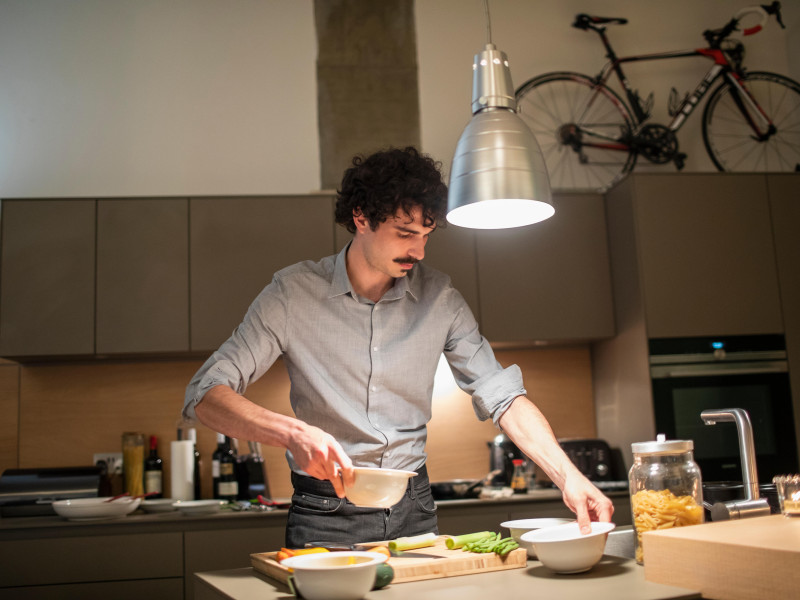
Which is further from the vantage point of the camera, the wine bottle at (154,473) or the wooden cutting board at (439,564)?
the wine bottle at (154,473)

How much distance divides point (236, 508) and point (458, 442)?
3.62 ft

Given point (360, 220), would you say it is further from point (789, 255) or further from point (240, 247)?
point (789, 255)

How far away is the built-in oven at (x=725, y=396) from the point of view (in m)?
3.30

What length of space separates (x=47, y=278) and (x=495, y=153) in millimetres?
2306

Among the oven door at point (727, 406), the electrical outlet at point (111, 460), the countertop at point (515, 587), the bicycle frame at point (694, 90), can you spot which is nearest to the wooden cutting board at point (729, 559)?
the countertop at point (515, 587)

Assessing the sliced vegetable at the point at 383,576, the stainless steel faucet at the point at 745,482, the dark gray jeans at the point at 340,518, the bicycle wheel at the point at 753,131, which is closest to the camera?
the sliced vegetable at the point at 383,576

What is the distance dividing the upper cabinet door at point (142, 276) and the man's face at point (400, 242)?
1.57 m

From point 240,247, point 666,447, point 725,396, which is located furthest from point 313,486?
point 725,396

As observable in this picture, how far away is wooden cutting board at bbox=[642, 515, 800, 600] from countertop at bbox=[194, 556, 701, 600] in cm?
3

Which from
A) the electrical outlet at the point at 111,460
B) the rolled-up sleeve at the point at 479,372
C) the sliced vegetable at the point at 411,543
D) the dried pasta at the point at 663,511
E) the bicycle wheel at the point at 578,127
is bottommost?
the sliced vegetable at the point at 411,543

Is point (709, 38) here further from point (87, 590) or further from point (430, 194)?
point (87, 590)

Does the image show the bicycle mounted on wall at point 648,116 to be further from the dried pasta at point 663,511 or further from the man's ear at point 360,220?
the dried pasta at point 663,511

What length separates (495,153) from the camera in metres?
1.66

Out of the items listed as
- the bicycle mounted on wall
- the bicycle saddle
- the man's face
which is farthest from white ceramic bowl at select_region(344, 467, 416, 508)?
the bicycle saddle
